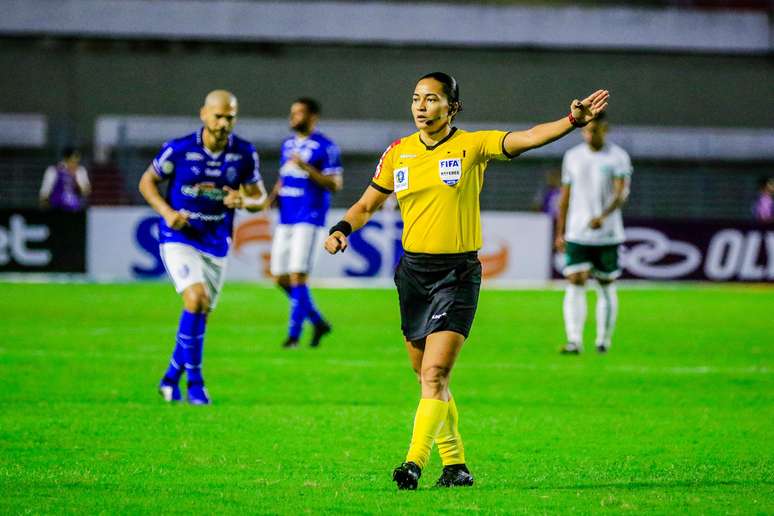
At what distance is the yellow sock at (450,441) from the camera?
6777 mm

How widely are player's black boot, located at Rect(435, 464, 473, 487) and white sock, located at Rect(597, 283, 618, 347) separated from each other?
7.20m

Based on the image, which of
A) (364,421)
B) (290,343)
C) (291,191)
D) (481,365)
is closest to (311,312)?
(290,343)

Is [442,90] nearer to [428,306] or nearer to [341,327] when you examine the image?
[428,306]

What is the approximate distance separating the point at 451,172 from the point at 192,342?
3577 millimetres

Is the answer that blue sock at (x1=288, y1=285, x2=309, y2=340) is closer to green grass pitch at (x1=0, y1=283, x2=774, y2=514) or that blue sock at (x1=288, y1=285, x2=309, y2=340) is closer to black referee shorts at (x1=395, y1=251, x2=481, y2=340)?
green grass pitch at (x1=0, y1=283, x2=774, y2=514)

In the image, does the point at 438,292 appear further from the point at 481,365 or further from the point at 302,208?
the point at 302,208

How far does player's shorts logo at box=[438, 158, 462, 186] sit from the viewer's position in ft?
22.1

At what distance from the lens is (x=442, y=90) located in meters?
6.71

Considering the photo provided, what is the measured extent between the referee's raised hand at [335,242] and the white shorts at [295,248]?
7.31 metres

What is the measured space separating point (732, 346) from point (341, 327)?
14.9ft

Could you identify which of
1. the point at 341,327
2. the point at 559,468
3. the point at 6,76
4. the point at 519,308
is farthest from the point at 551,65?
the point at 559,468

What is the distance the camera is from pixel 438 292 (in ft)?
22.2

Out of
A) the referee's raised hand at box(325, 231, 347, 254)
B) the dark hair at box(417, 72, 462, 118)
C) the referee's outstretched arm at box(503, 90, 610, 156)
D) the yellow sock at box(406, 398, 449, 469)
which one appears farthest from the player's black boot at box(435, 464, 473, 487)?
the dark hair at box(417, 72, 462, 118)

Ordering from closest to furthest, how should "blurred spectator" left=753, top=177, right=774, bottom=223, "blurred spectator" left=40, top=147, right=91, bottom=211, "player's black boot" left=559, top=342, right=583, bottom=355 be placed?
"player's black boot" left=559, top=342, right=583, bottom=355, "blurred spectator" left=40, top=147, right=91, bottom=211, "blurred spectator" left=753, top=177, right=774, bottom=223
